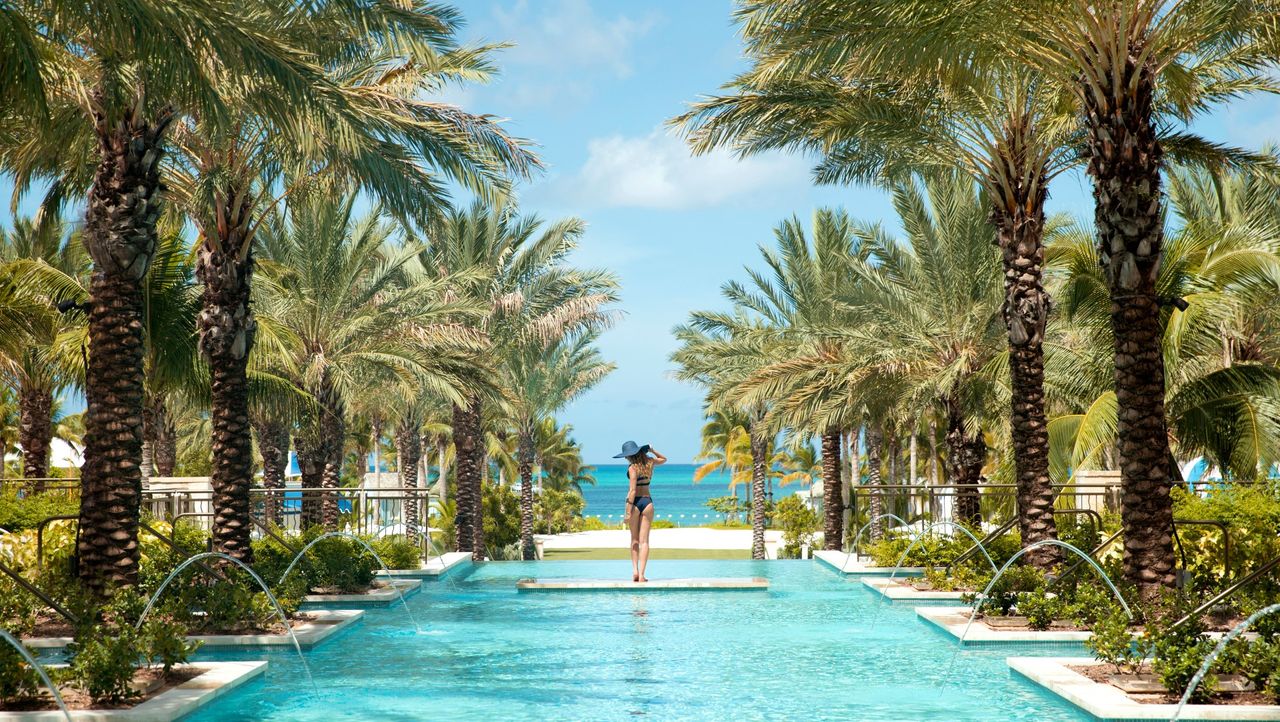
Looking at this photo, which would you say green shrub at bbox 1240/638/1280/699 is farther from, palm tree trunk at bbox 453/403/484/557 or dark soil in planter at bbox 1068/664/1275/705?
palm tree trunk at bbox 453/403/484/557

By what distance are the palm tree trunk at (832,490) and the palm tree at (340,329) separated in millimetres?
9348

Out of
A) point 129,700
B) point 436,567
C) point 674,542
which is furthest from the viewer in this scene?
point 674,542

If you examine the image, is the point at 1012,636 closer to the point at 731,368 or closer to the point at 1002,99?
the point at 1002,99

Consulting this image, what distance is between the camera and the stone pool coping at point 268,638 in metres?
11.1

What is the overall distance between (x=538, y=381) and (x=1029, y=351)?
23.2m

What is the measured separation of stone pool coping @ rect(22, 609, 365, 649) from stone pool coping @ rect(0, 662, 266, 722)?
806 millimetres

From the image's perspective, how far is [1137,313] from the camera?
1120 cm

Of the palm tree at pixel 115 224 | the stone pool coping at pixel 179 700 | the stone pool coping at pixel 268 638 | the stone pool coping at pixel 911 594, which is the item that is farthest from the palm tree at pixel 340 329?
the stone pool coping at pixel 179 700

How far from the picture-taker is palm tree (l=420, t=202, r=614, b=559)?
29.3m

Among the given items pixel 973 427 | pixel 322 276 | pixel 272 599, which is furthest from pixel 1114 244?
pixel 322 276

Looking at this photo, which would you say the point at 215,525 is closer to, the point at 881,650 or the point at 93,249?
the point at 93,249

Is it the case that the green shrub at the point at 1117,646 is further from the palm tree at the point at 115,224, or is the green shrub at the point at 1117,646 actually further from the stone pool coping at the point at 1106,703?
the palm tree at the point at 115,224

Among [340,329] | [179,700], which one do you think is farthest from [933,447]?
[179,700]

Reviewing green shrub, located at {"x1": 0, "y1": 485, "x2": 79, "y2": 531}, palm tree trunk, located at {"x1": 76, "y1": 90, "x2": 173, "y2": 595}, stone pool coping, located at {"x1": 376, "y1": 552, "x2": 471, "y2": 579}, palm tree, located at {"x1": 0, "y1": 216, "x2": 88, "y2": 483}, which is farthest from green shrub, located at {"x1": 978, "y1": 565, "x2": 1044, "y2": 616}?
palm tree, located at {"x1": 0, "y1": 216, "x2": 88, "y2": 483}
